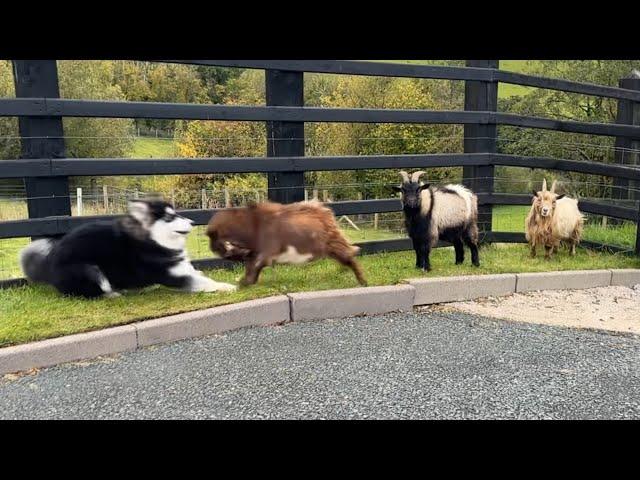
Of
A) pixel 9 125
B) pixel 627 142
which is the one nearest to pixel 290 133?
pixel 627 142

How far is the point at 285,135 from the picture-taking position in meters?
4.89

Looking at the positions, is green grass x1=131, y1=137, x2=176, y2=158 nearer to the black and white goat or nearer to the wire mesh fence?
the wire mesh fence

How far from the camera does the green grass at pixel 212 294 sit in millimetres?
3391

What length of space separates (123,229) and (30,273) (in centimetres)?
86

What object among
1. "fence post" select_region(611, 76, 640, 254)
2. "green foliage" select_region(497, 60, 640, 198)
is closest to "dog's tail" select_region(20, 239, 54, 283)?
"fence post" select_region(611, 76, 640, 254)

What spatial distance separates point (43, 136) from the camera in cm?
406

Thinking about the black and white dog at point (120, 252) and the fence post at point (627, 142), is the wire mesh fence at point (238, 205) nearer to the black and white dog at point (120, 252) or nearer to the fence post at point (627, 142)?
the fence post at point (627, 142)

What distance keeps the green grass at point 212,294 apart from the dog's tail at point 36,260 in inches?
3.8

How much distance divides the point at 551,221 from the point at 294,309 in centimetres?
303

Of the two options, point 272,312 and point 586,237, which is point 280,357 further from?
point 586,237

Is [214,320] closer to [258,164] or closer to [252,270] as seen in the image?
[252,270]

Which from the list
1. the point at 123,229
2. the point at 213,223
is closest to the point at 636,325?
the point at 213,223

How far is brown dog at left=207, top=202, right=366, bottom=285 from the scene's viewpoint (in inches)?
156

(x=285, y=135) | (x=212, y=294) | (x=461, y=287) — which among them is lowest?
(x=461, y=287)
